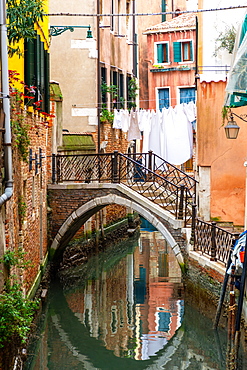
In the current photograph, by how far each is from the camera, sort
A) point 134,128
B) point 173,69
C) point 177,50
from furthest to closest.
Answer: point 173,69
point 177,50
point 134,128

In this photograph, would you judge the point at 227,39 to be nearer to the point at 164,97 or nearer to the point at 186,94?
the point at 186,94

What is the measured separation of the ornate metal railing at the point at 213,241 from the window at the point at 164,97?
17882 millimetres

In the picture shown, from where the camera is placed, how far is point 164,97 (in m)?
→ 31.3

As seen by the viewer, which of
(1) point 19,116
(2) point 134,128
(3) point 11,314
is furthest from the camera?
(2) point 134,128

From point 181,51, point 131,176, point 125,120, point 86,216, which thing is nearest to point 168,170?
point 131,176

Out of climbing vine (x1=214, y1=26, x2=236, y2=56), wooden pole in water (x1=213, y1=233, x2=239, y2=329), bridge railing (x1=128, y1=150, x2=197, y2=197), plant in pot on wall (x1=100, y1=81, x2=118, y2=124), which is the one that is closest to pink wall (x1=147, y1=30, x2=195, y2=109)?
plant in pot on wall (x1=100, y1=81, x2=118, y2=124)

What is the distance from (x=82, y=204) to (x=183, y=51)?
16318mm

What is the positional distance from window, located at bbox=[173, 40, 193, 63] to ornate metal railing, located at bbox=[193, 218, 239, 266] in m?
17.8

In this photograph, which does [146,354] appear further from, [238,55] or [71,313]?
[238,55]

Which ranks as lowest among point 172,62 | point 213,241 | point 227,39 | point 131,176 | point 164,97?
point 213,241

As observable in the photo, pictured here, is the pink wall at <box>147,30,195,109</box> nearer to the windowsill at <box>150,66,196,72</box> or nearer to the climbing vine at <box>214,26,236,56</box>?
the windowsill at <box>150,66,196,72</box>

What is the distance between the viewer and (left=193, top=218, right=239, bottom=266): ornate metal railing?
11.5m

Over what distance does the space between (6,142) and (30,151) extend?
12.1 ft

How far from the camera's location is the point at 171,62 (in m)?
31.0
